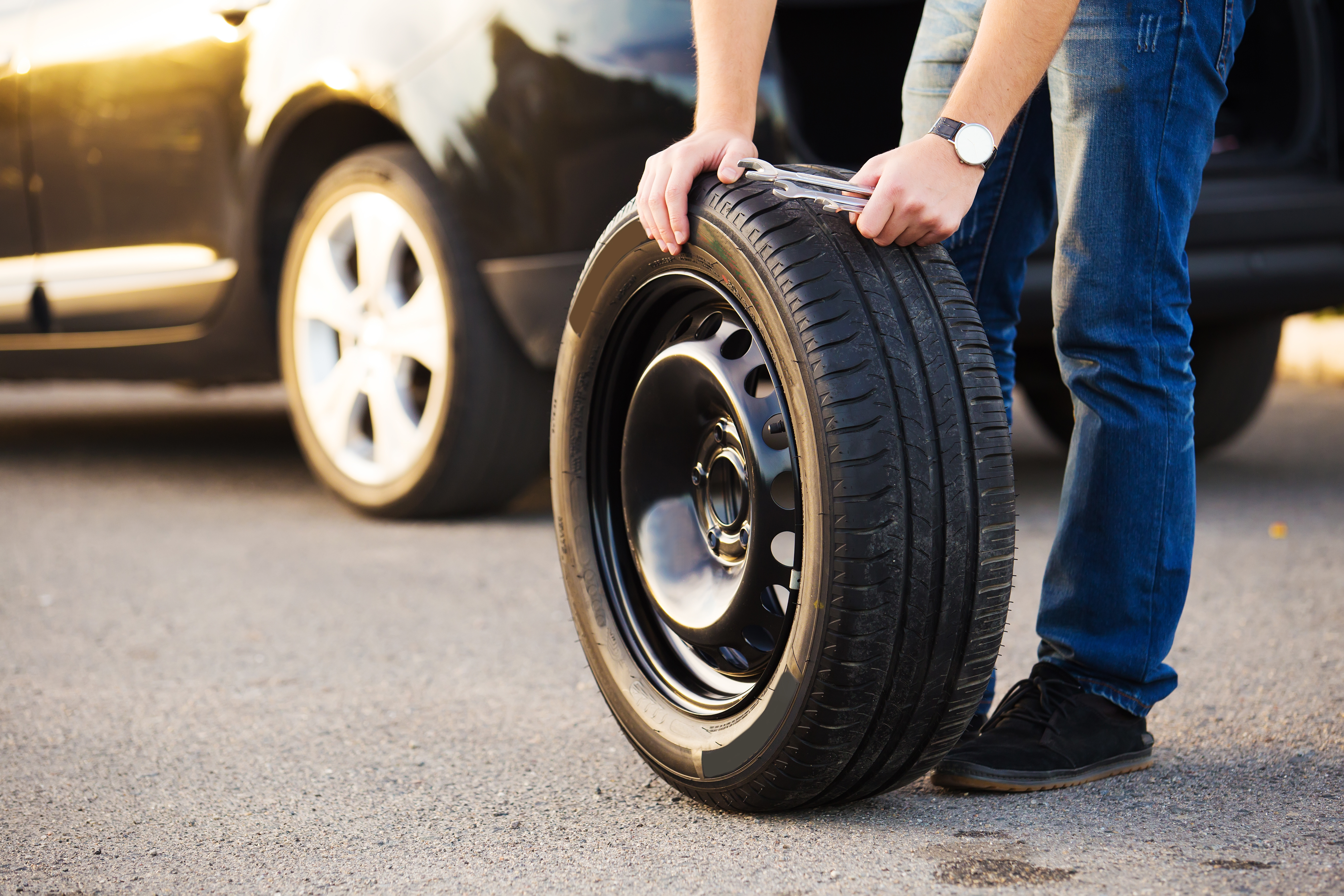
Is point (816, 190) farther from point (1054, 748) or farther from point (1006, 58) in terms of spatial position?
point (1054, 748)

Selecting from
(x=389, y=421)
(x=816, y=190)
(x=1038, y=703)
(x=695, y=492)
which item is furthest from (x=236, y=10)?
(x=1038, y=703)

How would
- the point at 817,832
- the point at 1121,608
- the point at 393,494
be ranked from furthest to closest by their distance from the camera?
the point at 393,494, the point at 1121,608, the point at 817,832

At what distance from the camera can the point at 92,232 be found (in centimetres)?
390

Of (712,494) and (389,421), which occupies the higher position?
(712,494)

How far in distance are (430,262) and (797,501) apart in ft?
6.35

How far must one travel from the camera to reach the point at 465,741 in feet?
6.79

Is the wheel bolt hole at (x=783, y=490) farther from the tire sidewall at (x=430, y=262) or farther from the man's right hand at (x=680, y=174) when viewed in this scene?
the tire sidewall at (x=430, y=262)

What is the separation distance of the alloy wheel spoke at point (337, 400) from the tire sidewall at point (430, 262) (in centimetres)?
4

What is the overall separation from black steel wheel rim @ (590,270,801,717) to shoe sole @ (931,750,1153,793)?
28cm

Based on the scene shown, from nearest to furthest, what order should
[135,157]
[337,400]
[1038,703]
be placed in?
[1038,703] < [337,400] < [135,157]

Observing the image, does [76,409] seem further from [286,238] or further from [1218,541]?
[1218,541]

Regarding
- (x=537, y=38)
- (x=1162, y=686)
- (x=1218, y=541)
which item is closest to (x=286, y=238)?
(x=537, y=38)

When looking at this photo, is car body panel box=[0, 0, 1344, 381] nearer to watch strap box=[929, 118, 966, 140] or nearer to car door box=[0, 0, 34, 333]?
car door box=[0, 0, 34, 333]

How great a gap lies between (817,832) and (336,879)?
0.53 m
